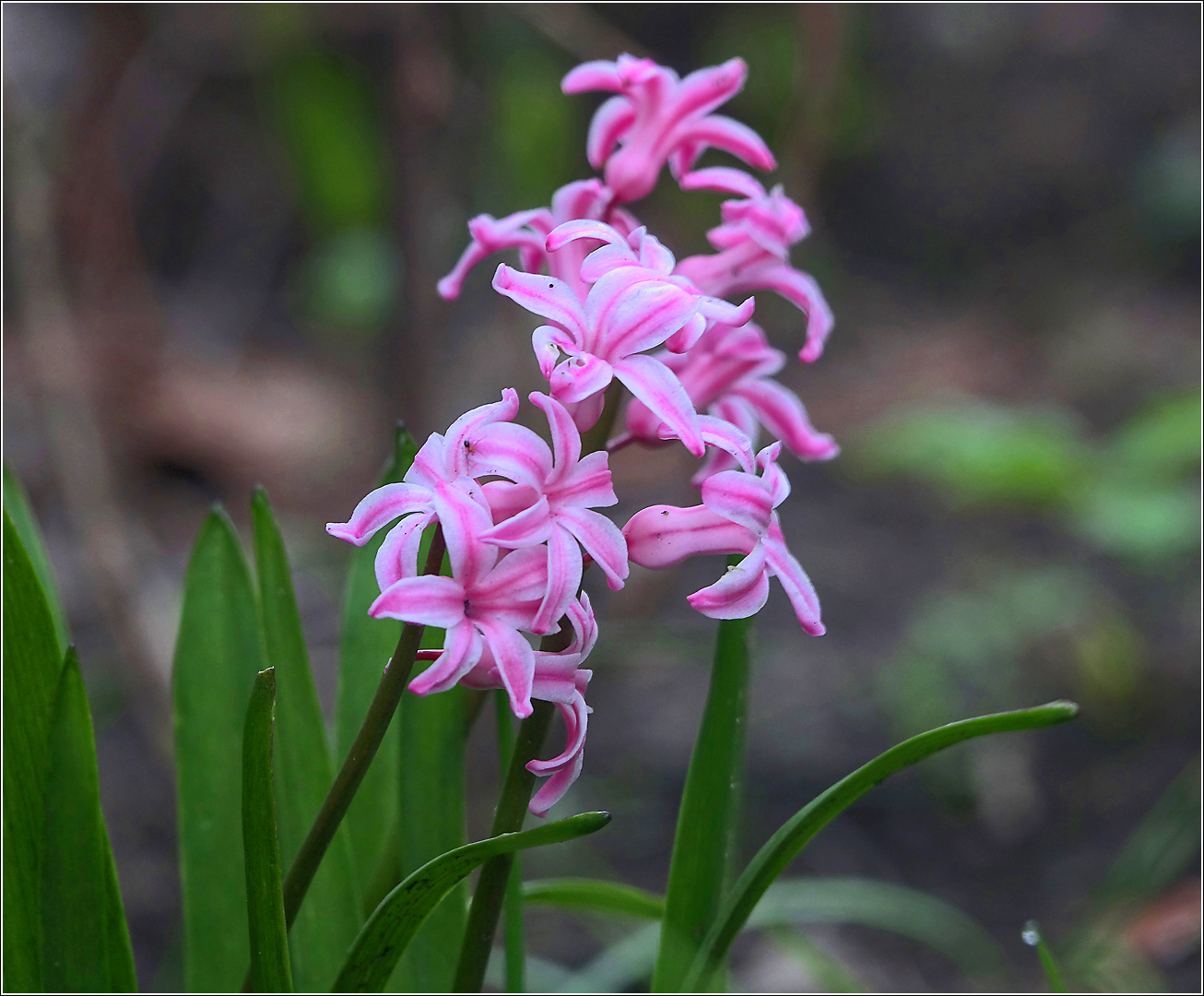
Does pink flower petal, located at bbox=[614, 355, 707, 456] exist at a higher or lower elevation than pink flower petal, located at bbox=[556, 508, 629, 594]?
higher

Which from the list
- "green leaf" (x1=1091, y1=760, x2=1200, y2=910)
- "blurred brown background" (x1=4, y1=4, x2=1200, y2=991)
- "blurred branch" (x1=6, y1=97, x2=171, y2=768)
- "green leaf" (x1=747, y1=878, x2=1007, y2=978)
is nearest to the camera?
"green leaf" (x1=1091, y1=760, x2=1200, y2=910)

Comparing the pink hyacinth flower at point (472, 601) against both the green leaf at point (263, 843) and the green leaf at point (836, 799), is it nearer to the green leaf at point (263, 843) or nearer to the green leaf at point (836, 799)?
the green leaf at point (263, 843)

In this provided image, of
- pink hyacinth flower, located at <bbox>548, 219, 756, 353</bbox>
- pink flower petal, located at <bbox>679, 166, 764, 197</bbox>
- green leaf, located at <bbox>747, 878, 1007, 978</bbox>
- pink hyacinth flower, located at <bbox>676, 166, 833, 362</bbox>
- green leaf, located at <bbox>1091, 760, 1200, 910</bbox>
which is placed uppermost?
pink flower petal, located at <bbox>679, 166, 764, 197</bbox>

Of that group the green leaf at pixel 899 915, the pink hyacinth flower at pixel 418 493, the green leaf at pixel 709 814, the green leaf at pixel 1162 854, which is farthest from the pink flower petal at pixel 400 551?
the green leaf at pixel 1162 854

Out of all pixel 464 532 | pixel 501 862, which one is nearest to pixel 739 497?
pixel 464 532

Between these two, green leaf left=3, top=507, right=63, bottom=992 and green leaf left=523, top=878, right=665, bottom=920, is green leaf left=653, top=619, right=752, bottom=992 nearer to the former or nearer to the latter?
green leaf left=523, top=878, right=665, bottom=920

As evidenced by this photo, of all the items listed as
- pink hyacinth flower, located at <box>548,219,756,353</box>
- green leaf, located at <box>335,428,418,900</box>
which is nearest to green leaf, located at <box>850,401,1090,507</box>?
green leaf, located at <box>335,428,418,900</box>
